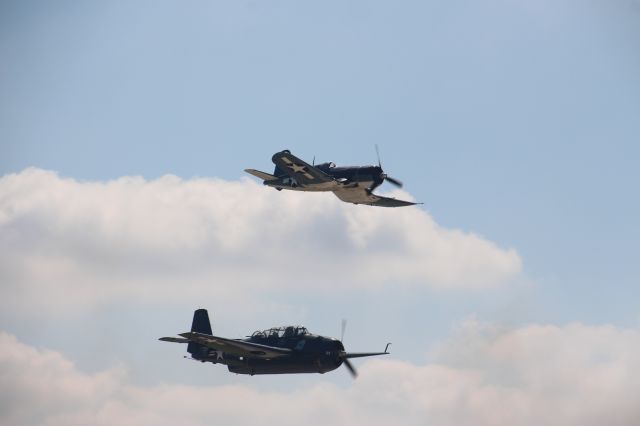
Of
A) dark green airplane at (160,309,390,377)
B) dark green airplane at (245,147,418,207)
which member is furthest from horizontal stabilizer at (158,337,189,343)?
dark green airplane at (245,147,418,207)

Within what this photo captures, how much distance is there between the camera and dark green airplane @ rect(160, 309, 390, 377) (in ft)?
257

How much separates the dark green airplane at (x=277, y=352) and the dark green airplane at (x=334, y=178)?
13.7 metres

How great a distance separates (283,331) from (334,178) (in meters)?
14.8

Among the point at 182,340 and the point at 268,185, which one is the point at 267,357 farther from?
the point at 268,185

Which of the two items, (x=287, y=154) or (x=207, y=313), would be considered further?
(x=207, y=313)

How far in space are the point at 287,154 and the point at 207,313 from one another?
19.3 meters

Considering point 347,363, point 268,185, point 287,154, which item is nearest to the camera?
point 347,363

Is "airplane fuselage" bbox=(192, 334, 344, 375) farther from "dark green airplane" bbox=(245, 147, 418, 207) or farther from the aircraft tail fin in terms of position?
"dark green airplane" bbox=(245, 147, 418, 207)

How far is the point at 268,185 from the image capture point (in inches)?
3583

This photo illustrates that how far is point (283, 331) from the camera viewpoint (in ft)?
268

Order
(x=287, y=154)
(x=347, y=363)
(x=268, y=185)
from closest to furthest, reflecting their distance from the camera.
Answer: (x=347, y=363)
(x=287, y=154)
(x=268, y=185)

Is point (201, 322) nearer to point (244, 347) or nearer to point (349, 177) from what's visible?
point (244, 347)

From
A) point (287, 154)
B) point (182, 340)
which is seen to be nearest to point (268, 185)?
point (287, 154)

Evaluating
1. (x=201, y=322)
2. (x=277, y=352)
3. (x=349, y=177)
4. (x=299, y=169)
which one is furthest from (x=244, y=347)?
(x=349, y=177)
